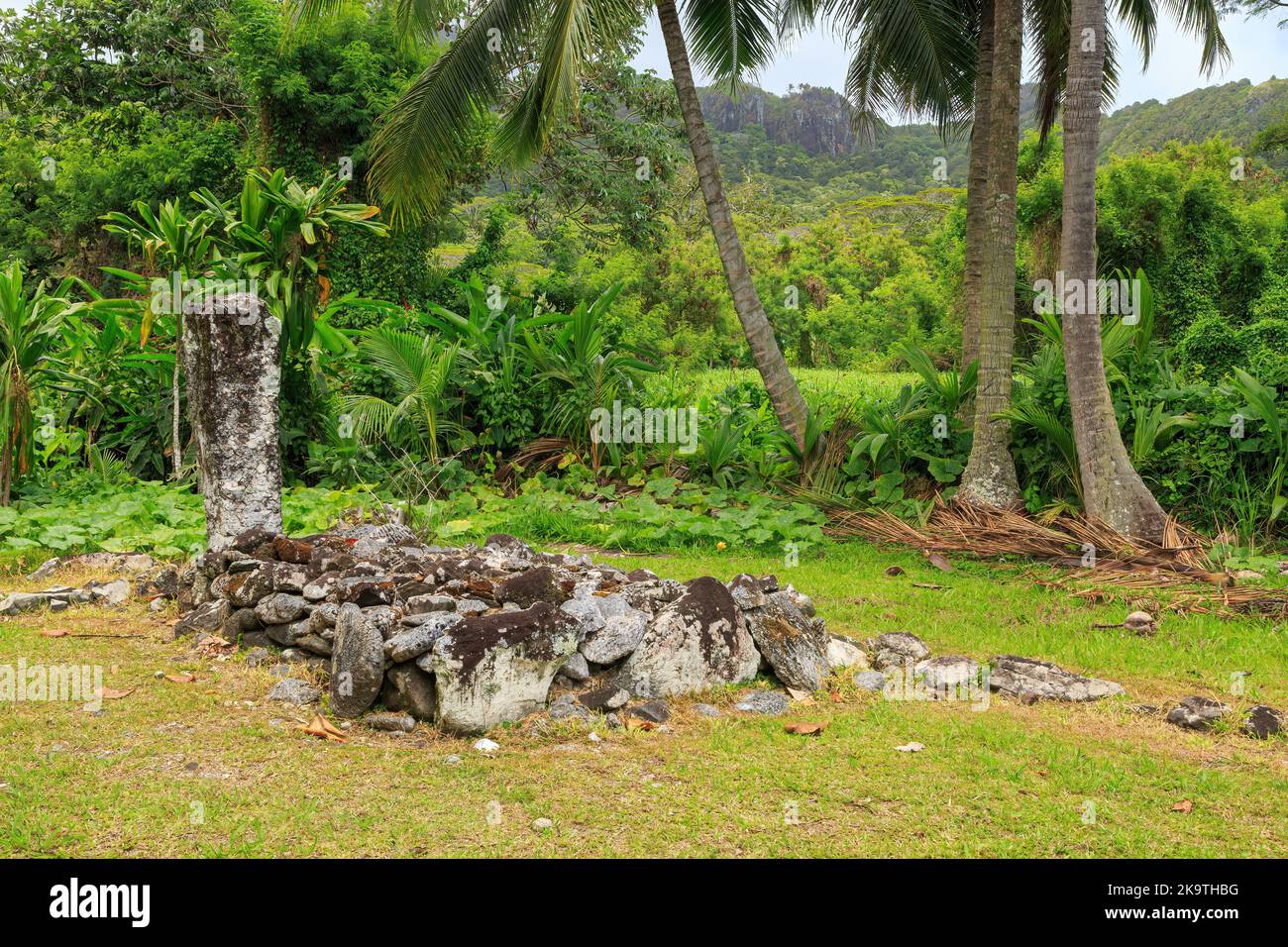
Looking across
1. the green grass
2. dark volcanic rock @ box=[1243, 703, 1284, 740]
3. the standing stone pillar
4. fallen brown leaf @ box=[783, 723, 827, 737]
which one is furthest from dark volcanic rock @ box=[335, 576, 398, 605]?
the green grass

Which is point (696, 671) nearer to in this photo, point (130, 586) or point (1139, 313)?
point (130, 586)

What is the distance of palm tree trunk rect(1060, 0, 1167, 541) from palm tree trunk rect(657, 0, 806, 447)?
2.76m

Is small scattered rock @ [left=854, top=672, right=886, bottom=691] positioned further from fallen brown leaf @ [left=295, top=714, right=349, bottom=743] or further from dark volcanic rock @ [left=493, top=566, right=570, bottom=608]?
fallen brown leaf @ [left=295, top=714, right=349, bottom=743]

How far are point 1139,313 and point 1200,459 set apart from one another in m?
Result: 1.62

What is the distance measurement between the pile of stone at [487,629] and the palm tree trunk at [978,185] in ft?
19.0

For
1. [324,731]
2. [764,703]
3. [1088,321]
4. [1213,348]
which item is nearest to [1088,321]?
[1088,321]

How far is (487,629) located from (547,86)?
23.7 feet

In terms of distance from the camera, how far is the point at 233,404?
6223 mm

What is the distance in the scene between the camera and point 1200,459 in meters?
8.21

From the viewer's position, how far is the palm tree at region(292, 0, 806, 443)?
9.88m

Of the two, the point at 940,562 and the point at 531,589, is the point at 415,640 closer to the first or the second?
the point at 531,589
